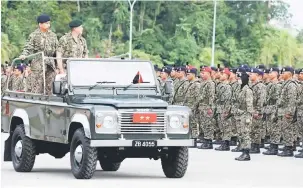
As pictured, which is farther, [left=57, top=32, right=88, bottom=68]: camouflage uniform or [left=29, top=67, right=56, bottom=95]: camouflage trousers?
[left=57, top=32, right=88, bottom=68]: camouflage uniform

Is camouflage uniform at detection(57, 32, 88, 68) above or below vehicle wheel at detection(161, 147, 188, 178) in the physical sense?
above

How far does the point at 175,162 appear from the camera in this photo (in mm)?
18406

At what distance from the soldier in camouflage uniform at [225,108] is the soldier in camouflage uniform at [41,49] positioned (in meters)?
7.42

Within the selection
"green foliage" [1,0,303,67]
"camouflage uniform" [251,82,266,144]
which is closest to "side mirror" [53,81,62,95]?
"camouflage uniform" [251,82,266,144]

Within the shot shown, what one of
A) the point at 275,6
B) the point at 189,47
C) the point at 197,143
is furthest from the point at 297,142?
the point at 275,6

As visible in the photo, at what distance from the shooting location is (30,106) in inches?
760

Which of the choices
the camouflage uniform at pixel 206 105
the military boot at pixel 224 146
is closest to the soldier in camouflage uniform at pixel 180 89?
the camouflage uniform at pixel 206 105

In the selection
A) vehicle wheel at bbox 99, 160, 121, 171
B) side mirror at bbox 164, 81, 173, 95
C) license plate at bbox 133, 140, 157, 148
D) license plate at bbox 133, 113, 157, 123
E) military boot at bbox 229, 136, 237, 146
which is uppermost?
side mirror at bbox 164, 81, 173, 95

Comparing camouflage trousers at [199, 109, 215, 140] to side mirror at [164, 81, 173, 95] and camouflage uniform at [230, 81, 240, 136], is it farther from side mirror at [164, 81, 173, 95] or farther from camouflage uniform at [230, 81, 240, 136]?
side mirror at [164, 81, 173, 95]

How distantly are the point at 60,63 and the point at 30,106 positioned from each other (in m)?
0.90

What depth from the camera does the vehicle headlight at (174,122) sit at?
18.0 meters

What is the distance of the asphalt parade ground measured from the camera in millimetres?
17672

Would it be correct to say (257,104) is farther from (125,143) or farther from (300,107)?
(125,143)

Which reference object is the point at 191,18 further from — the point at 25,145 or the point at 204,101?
the point at 25,145
